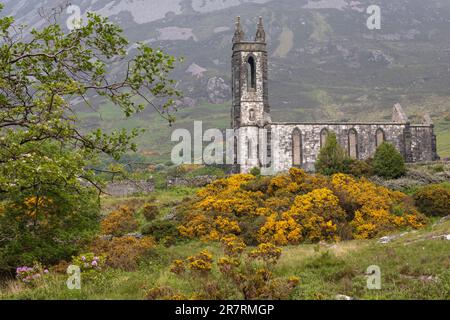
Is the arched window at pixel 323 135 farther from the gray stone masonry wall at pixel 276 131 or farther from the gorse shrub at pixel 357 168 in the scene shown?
the gorse shrub at pixel 357 168

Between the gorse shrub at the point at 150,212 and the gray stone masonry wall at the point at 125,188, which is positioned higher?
the gray stone masonry wall at the point at 125,188

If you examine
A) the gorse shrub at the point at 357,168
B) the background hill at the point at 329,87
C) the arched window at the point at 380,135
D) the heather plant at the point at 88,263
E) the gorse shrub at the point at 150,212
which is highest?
the background hill at the point at 329,87

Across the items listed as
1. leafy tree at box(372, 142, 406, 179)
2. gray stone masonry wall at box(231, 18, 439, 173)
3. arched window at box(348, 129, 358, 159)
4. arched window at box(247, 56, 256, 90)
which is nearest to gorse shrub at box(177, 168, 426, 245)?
leafy tree at box(372, 142, 406, 179)

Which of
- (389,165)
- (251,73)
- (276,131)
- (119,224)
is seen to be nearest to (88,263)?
Answer: (119,224)

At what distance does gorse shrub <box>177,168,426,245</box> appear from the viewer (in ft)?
77.0

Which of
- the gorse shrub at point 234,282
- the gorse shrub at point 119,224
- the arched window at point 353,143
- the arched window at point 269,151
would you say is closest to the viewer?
→ the gorse shrub at point 234,282

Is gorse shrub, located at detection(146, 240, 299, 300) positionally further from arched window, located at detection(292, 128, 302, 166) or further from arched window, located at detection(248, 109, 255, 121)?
arched window, located at detection(248, 109, 255, 121)

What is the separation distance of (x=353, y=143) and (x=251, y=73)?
11.5 meters

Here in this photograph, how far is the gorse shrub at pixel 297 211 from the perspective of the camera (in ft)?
77.0

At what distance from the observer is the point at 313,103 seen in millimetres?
129000

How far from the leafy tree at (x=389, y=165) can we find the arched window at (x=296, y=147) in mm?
12042

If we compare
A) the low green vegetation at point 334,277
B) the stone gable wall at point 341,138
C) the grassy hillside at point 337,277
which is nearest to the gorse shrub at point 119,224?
the grassy hillside at point 337,277

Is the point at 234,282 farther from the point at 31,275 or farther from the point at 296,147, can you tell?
the point at 296,147

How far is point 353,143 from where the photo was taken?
160ft
